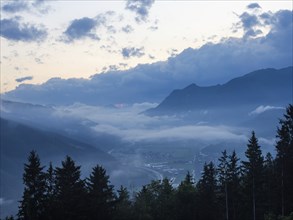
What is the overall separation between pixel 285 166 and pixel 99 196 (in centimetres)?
3219

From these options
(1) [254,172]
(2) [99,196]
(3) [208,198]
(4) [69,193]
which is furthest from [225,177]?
(4) [69,193]

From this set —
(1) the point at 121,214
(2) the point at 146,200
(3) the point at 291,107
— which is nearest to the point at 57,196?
(1) the point at 121,214

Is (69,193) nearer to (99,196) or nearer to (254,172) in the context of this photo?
(99,196)

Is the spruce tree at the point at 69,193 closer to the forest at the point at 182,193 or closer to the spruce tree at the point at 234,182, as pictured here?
the forest at the point at 182,193

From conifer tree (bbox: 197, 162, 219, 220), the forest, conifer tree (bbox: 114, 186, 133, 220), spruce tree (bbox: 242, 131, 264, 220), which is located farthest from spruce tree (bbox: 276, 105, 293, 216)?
conifer tree (bbox: 114, 186, 133, 220)

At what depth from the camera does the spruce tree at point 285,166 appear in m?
81.4

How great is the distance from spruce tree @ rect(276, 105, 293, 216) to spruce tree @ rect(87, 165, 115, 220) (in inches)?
1150

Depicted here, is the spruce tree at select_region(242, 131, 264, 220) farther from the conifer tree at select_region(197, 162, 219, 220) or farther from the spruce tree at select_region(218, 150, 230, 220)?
the conifer tree at select_region(197, 162, 219, 220)

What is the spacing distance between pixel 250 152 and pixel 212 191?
13.2m

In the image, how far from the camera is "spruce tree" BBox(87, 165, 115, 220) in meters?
75.4

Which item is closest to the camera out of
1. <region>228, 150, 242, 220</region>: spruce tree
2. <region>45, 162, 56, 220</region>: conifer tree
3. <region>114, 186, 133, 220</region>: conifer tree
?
<region>45, 162, 56, 220</region>: conifer tree

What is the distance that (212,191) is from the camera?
92250 millimetres

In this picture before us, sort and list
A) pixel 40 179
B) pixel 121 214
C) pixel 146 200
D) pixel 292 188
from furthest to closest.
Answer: pixel 146 200
pixel 121 214
pixel 292 188
pixel 40 179

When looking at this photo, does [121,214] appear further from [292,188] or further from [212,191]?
[292,188]
